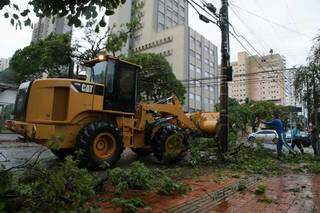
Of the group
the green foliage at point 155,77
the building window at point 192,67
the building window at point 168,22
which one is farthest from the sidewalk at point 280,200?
the building window at point 168,22

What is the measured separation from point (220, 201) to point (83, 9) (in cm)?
373

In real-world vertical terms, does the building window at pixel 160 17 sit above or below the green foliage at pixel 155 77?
above

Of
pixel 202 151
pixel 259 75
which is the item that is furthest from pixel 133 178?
pixel 259 75

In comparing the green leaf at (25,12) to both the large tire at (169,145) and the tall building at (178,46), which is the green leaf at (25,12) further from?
the tall building at (178,46)

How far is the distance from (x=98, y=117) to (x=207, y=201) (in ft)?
14.8

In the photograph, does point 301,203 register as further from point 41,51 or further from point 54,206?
point 41,51

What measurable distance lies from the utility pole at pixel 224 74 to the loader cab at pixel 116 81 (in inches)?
136

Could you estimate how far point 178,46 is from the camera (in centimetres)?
6900

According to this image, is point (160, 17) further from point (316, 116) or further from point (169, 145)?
point (169, 145)

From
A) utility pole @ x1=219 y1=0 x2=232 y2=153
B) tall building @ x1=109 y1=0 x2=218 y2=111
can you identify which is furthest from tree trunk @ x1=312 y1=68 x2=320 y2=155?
tall building @ x1=109 y1=0 x2=218 y2=111

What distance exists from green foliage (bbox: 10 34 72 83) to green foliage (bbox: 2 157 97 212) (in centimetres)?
2518

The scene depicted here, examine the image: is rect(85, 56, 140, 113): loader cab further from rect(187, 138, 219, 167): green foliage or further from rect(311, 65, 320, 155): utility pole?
rect(311, 65, 320, 155): utility pole

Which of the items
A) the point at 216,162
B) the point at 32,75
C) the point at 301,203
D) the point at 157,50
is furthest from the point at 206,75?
the point at 301,203

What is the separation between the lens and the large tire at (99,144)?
318 inches
